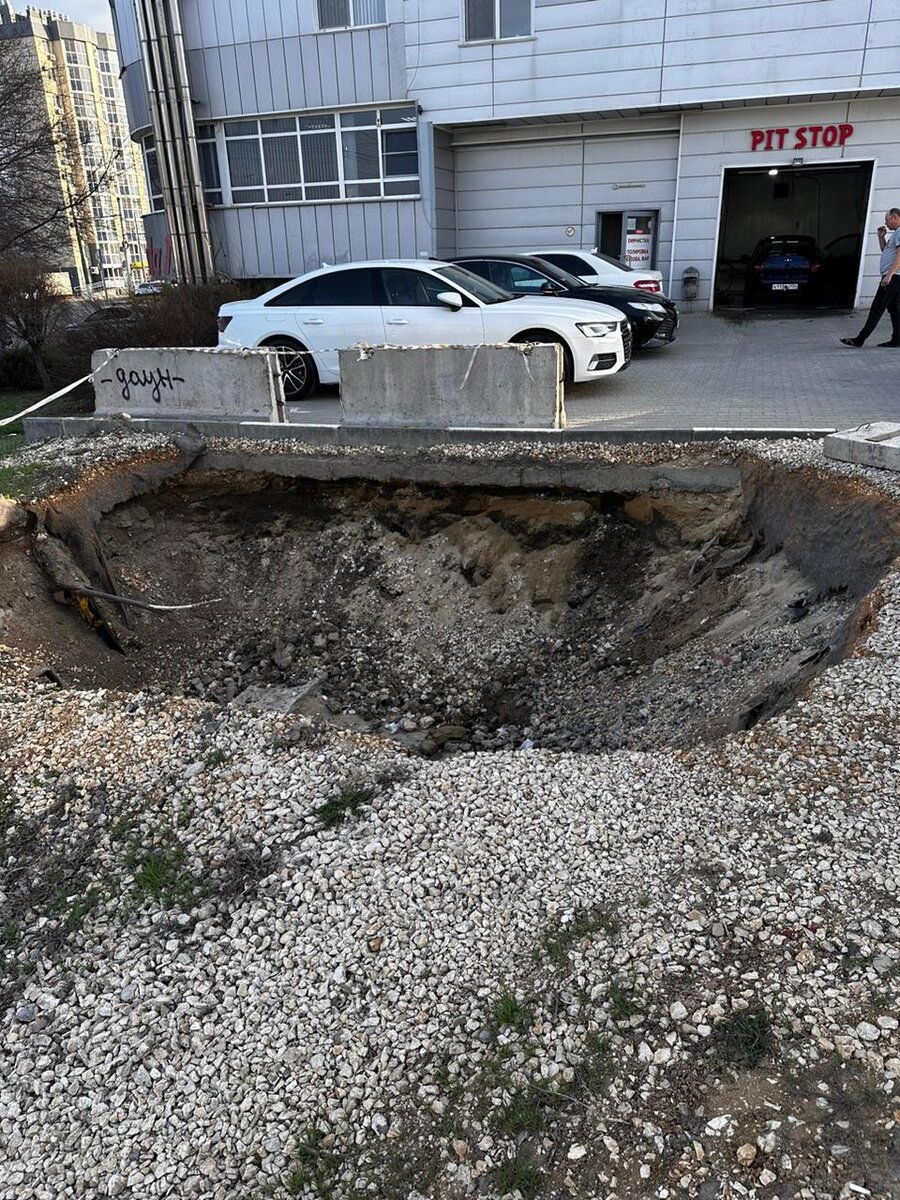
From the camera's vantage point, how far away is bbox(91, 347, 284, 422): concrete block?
10148 millimetres

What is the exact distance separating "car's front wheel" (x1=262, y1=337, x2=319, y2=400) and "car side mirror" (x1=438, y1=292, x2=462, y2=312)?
6.98ft

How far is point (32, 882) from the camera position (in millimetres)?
4453

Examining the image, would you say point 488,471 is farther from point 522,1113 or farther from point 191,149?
point 191,149

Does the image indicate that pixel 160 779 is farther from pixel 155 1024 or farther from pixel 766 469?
pixel 766 469

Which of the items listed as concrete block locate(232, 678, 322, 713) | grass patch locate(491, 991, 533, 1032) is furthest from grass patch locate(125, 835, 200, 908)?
concrete block locate(232, 678, 322, 713)

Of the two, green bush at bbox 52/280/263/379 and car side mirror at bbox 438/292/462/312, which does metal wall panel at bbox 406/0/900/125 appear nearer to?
green bush at bbox 52/280/263/379

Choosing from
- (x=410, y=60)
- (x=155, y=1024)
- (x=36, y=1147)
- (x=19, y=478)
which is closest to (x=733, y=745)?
(x=155, y=1024)

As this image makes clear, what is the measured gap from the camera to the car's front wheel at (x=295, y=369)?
1191 cm

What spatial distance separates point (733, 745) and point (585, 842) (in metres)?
1.06

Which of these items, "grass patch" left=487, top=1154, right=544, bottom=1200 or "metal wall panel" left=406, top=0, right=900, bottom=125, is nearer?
"grass patch" left=487, top=1154, right=544, bottom=1200

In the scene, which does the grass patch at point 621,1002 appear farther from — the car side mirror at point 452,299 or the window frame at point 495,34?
the window frame at point 495,34

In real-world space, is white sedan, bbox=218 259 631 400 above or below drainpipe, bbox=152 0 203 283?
below

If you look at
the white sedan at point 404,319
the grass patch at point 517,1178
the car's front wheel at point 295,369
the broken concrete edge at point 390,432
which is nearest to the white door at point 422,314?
the white sedan at point 404,319

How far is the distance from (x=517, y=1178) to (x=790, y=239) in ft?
73.1
